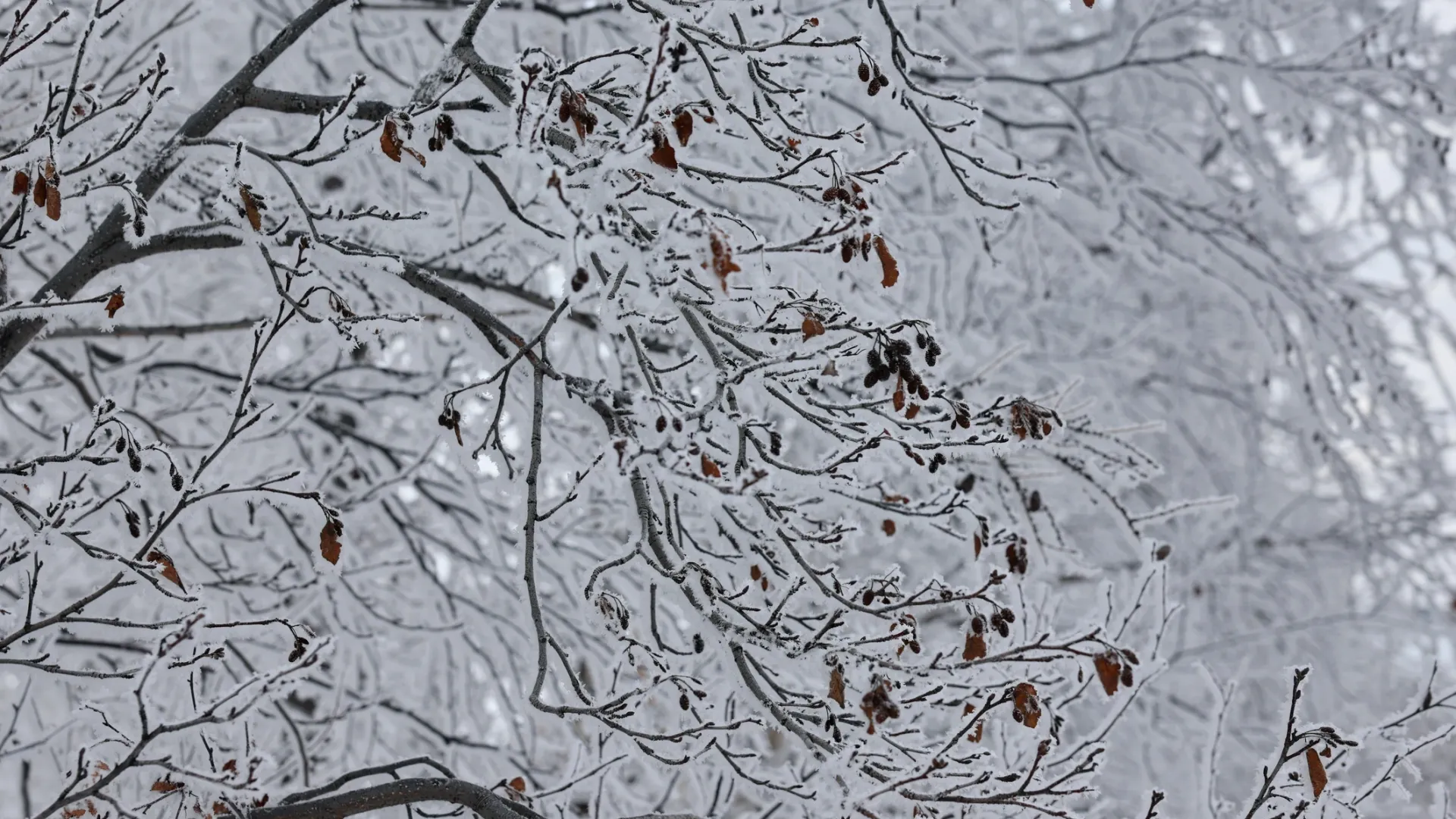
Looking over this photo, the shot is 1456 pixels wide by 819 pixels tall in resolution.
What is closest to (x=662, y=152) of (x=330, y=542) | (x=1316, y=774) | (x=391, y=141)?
(x=391, y=141)

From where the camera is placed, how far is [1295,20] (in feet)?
13.3

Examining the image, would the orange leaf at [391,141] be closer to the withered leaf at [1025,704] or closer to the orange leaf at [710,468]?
the orange leaf at [710,468]

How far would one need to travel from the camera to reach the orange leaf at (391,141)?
5.57 feet

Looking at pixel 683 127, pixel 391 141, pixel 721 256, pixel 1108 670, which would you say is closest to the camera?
pixel 721 256

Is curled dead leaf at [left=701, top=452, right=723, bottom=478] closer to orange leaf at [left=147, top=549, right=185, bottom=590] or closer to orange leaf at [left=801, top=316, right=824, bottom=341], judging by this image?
orange leaf at [left=801, top=316, right=824, bottom=341]

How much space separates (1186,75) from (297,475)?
3315mm

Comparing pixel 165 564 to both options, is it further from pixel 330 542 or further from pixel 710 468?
pixel 710 468

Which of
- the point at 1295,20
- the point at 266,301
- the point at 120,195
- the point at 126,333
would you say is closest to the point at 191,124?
the point at 120,195

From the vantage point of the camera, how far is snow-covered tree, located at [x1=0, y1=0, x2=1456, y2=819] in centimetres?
170

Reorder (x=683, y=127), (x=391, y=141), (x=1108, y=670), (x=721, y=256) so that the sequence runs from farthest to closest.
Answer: (x=1108, y=670) → (x=391, y=141) → (x=683, y=127) → (x=721, y=256)

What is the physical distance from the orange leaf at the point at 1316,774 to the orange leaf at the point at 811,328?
1036 millimetres

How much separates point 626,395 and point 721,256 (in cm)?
52

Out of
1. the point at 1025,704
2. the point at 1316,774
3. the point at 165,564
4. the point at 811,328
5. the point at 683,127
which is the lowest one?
the point at 1316,774

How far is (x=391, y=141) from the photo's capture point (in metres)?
1.70
